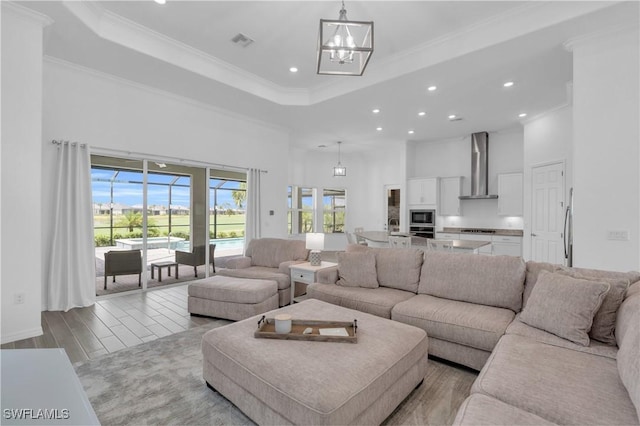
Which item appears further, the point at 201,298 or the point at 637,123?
the point at 201,298

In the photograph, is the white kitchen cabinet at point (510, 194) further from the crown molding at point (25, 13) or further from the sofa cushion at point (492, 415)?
the crown molding at point (25, 13)

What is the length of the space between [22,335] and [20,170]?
1.65 m

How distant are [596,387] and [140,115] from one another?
5856 mm

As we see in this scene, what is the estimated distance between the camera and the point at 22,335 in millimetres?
3025

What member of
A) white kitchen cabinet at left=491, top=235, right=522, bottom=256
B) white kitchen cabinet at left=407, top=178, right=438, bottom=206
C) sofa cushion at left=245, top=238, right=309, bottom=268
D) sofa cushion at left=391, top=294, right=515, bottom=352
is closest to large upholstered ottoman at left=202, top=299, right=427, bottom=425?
sofa cushion at left=391, top=294, right=515, bottom=352

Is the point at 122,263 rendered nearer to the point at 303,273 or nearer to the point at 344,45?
the point at 303,273

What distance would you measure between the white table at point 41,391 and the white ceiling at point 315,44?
3523mm

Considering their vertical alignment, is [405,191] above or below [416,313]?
above

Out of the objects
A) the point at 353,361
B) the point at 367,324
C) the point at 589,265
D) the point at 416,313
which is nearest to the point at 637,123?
the point at 589,265

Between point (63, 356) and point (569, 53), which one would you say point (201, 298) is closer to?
point (63, 356)

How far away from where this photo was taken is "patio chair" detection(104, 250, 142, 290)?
469cm

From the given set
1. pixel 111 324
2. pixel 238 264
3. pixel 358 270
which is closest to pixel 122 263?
pixel 111 324

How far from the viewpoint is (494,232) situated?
718 centimetres

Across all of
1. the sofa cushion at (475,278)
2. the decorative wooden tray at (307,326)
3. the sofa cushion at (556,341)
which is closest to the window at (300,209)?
the sofa cushion at (475,278)
